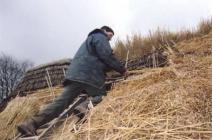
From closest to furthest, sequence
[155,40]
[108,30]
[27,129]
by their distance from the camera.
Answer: [27,129], [108,30], [155,40]

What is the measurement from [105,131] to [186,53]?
9.69 ft

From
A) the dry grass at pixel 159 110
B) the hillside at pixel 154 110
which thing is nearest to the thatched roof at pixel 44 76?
the hillside at pixel 154 110

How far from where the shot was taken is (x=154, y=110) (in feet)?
14.7

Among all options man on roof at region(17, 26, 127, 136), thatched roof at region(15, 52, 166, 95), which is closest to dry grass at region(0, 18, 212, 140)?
man on roof at region(17, 26, 127, 136)

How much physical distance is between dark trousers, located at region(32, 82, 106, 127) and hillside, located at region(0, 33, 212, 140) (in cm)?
26

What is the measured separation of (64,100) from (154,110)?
5.12 ft

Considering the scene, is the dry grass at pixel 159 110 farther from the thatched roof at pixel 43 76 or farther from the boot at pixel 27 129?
the thatched roof at pixel 43 76

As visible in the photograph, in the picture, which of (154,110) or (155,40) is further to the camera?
(155,40)

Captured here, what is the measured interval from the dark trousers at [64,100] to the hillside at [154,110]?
265mm

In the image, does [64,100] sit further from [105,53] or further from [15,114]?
[15,114]

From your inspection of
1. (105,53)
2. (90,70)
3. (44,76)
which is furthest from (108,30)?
(44,76)

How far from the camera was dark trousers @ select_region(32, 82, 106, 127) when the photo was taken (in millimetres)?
5582

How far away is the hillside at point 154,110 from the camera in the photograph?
4.05 m

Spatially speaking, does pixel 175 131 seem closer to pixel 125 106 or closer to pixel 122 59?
pixel 125 106
